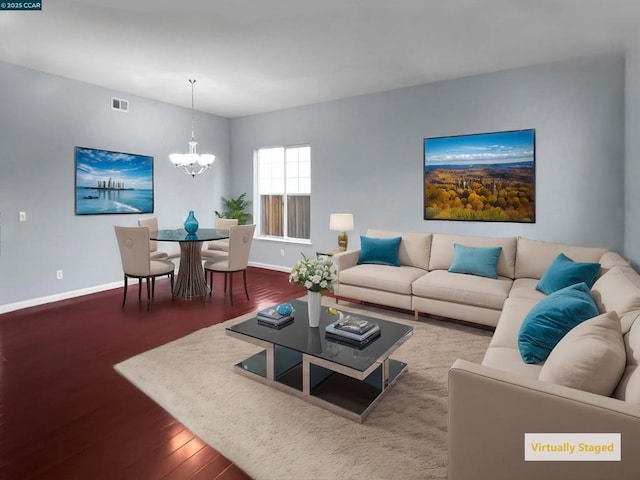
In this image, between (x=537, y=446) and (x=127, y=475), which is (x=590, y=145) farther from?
(x=127, y=475)

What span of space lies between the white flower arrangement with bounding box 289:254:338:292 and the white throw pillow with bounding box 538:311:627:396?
1.41m

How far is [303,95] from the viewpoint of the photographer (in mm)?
5543

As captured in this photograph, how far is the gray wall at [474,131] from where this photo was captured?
3965mm

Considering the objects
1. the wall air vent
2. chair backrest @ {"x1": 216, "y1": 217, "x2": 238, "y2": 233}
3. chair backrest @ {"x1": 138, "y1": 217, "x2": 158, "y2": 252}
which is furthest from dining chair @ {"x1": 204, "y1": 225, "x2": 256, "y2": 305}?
the wall air vent

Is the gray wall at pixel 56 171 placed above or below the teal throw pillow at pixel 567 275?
above

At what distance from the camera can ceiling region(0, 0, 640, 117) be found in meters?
3.00

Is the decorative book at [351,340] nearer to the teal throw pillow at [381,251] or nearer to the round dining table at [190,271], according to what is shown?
the teal throw pillow at [381,251]

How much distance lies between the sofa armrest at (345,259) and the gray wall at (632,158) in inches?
109

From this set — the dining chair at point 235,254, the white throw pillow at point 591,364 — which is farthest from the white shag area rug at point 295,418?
the dining chair at point 235,254

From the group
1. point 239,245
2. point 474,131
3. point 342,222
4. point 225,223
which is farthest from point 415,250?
point 225,223

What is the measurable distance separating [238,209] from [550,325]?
5748 mm

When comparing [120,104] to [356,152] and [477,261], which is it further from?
[477,261]

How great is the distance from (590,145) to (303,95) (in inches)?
145

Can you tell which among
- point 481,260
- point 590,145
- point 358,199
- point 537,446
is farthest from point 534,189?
point 537,446
